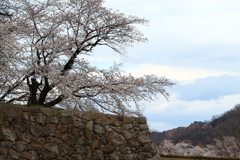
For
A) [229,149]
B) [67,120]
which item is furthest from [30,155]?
[229,149]

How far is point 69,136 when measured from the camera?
27.4 ft

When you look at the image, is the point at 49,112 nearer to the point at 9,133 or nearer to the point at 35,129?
the point at 35,129

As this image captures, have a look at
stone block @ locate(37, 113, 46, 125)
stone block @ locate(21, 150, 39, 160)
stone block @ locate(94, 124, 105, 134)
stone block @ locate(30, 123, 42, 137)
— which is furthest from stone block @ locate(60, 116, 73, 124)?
stone block @ locate(21, 150, 39, 160)

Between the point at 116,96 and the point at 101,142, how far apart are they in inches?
104

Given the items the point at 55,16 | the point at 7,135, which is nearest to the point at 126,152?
the point at 7,135

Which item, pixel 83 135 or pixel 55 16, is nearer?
pixel 83 135

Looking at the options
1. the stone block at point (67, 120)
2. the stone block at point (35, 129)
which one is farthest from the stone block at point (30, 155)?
the stone block at point (67, 120)

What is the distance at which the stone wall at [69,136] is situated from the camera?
25.0 ft

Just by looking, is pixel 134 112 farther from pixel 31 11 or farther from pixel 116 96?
pixel 31 11

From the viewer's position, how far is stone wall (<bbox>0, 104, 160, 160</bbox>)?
25.0 ft

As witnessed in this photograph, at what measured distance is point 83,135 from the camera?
8586mm

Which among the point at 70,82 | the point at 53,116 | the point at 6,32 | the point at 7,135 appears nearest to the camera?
the point at 7,135

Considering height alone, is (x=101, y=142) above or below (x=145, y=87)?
below

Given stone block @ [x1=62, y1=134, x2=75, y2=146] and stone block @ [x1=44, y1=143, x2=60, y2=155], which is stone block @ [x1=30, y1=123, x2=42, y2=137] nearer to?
stone block @ [x1=44, y1=143, x2=60, y2=155]
